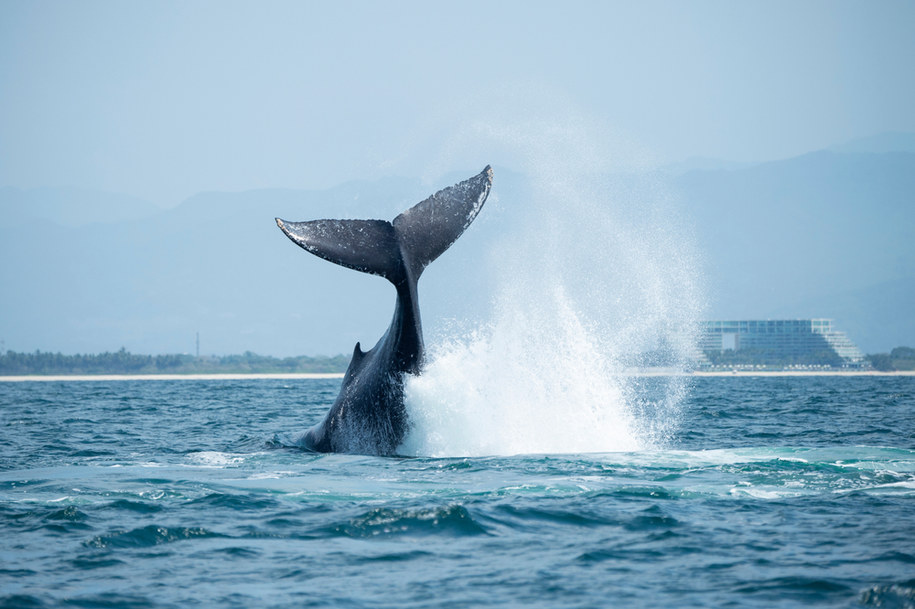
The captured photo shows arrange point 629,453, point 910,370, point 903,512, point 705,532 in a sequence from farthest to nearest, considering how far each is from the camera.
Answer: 1. point 910,370
2. point 629,453
3. point 903,512
4. point 705,532

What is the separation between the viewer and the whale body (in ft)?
42.1

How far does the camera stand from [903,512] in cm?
1005

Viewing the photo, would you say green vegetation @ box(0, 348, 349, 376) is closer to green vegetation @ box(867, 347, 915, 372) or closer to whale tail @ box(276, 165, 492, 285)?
green vegetation @ box(867, 347, 915, 372)

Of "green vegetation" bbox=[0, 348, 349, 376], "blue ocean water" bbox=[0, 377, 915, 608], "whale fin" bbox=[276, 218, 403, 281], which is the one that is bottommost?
"blue ocean water" bbox=[0, 377, 915, 608]

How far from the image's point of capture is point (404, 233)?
43.9 ft

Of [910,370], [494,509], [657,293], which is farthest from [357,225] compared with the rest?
[657,293]

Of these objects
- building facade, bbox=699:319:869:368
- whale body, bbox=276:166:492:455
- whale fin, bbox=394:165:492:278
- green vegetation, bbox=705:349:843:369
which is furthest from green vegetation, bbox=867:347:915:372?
whale fin, bbox=394:165:492:278

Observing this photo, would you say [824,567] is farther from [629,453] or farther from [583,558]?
[629,453]

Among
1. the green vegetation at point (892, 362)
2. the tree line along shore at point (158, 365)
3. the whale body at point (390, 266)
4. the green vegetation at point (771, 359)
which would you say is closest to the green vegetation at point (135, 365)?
the tree line along shore at point (158, 365)

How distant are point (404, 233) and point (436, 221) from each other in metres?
0.43

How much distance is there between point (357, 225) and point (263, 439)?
5.94 m

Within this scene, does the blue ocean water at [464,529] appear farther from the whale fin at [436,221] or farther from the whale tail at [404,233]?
the whale fin at [436,221]

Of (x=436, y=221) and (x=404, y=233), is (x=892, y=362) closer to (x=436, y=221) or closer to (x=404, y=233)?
(x=436, y=221)

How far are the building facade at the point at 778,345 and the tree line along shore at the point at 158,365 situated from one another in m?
6.14
